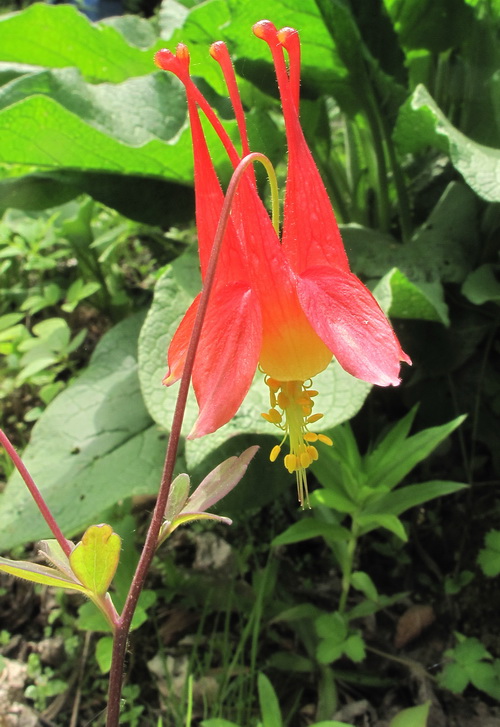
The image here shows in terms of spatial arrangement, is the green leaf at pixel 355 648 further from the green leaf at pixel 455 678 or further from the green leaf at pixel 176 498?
the green leaf at pixel 176 498

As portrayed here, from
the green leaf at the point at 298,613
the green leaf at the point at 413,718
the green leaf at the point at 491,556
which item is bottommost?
the green leaf at the point at 298,613

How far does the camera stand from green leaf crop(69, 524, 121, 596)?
1.98 ft

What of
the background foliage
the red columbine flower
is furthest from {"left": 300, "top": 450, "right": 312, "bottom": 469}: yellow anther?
the background foliage

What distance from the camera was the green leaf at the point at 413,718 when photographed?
1092 millimetres

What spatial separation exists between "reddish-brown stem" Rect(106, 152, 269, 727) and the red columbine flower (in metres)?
0.04

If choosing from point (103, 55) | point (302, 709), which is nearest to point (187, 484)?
point (302, 709)

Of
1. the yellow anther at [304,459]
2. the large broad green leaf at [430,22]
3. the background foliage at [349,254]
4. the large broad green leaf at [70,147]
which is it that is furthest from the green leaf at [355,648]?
the large broad green leaf at [430,22]

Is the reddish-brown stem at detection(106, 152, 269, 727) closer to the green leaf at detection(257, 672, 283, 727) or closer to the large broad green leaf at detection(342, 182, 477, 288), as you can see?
the green leaf at detection(257, 672, 283, 727)

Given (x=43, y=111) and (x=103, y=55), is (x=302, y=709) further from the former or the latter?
(x=103, y=55)

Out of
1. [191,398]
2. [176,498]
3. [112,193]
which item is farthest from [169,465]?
[112,193]

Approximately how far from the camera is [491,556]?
4.42 feet

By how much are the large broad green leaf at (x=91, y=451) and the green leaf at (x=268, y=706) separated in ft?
1.37

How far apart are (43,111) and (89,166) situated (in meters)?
0.20

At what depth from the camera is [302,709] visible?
138 centimetres
